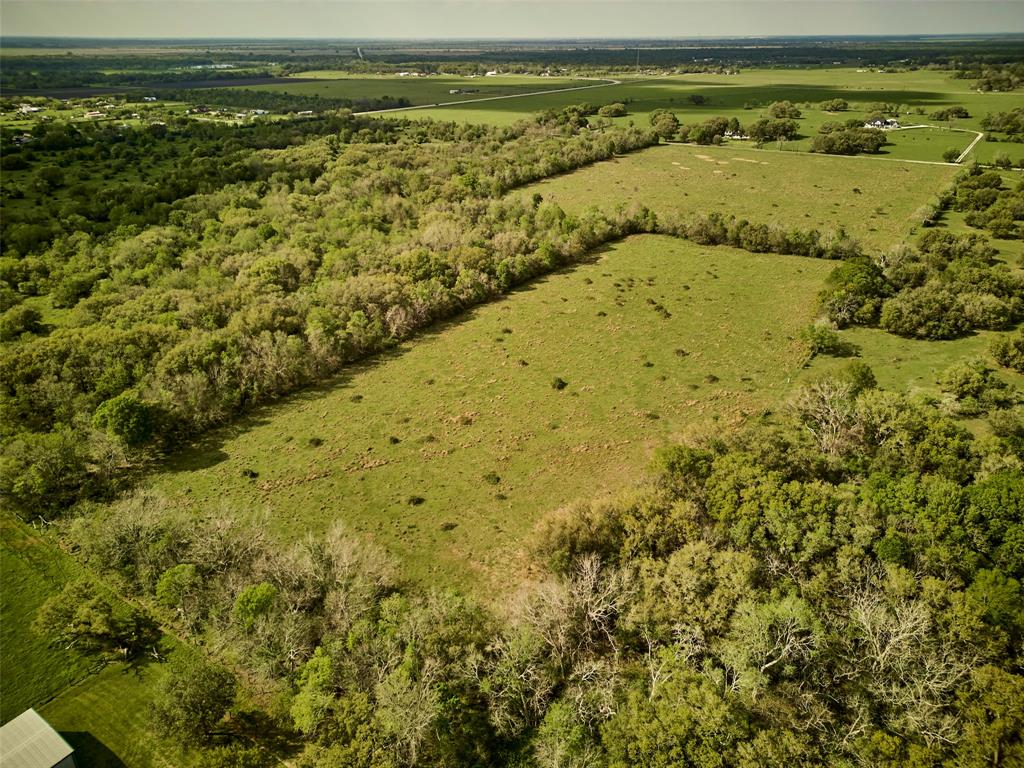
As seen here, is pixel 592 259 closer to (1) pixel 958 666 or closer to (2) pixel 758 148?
(1) pixel 958 666

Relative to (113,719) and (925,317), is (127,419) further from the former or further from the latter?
(925,317)

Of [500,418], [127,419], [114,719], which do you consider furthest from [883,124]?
[114,719]

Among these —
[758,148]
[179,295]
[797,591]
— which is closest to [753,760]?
[797,591]

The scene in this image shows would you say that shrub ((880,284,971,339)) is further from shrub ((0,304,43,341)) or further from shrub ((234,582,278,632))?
shrub ((0,304,43,341))

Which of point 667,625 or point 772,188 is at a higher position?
point 772,188

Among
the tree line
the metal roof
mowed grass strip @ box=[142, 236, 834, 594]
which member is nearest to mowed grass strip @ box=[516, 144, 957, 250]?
mowed grass strip @ box=[142, 236, 834, 594]

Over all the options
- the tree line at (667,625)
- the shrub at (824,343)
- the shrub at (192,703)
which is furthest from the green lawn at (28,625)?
the shrub at (824,343)
